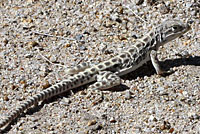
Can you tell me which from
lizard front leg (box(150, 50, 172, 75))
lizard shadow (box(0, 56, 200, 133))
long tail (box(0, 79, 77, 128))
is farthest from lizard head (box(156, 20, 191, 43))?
long tail (box(0, 79, 77, 128))

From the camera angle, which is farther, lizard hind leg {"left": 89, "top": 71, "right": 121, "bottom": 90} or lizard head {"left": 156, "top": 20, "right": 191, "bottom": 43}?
lizard head {"left": 156, "top": 20, "right": 191, "bottom": 43}

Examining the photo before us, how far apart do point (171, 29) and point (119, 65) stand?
1.33 metres

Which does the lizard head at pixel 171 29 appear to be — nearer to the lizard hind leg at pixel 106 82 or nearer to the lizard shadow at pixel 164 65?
the lizard shadow at pixel 164 65

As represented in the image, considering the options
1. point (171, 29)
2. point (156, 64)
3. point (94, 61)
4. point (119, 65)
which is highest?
point (171, 29)

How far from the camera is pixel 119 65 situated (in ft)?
28.2

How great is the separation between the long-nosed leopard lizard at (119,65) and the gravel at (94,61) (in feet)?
0.57

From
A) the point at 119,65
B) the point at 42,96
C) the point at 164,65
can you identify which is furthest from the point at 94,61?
the point at 42,96

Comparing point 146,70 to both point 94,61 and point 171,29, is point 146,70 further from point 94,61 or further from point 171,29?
point 94,61

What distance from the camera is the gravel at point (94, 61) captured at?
7402mm

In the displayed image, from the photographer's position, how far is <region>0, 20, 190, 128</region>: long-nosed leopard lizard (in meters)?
8.16

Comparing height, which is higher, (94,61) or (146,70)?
(94,61)

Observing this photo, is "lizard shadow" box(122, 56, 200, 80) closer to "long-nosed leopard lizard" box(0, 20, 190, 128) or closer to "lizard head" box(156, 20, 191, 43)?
"long-nosed leopard lizard" box(0, 20, 190, 128)

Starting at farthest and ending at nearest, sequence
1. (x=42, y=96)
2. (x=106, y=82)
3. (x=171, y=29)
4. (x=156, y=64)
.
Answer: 1. (x=171, y=29)
2. (x=156, y=64)
3. (x=106, y=82)
4. (x=42, y=96)

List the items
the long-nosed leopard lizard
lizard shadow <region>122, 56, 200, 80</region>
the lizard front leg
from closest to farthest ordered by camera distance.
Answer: the long-nosed leopard lizard → the lizard front leg → lizard shadow <region>122, 56, 200, 80</region>
